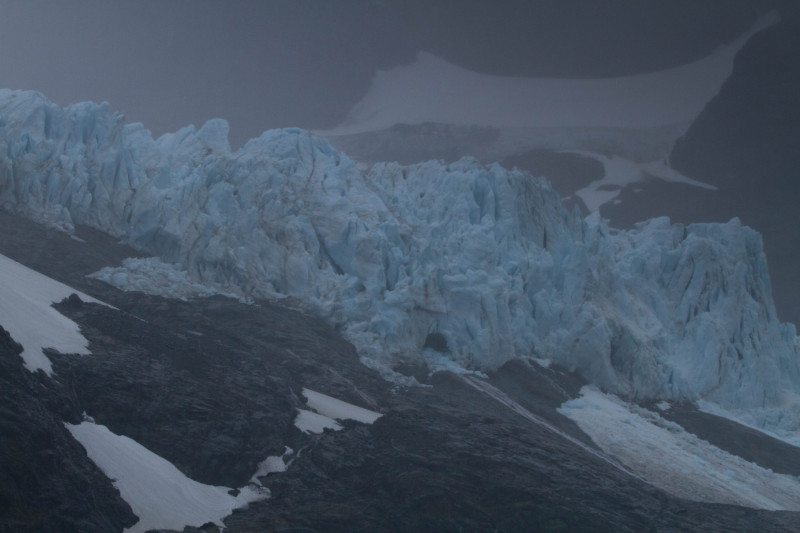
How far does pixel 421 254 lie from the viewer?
995 inches

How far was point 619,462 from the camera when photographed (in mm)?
18406

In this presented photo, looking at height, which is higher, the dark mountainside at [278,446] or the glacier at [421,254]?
the glacier at [421,254]

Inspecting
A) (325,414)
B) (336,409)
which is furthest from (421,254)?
(325,414)

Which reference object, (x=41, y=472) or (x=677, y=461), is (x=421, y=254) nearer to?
(x=677, y=461)

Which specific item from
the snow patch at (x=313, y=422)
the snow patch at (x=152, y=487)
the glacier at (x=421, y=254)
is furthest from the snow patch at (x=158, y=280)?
the snow patch at (x=152, y=487)

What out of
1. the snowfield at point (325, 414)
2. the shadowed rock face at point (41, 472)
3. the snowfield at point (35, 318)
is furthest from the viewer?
the snowfield at point (325, 414)

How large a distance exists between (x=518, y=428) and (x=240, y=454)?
24.1 feet

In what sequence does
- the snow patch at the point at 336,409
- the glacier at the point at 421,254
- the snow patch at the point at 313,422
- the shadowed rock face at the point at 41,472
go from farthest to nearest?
the glacier at the point at 421,254 → the snow patch at the point at 336,409 → the snow patch at the point at 313,422 → the shadowed rock face at the point at 41,472

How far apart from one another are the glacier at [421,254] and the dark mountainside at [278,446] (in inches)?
134

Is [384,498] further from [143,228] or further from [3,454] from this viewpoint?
[143,228]

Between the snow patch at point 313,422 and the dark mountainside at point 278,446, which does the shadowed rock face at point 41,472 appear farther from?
the snow patch at point 313,422

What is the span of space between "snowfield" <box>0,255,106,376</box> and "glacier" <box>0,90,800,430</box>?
397 cm

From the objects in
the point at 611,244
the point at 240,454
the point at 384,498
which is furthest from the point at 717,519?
the point at 611,244

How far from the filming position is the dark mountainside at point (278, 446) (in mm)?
8797
